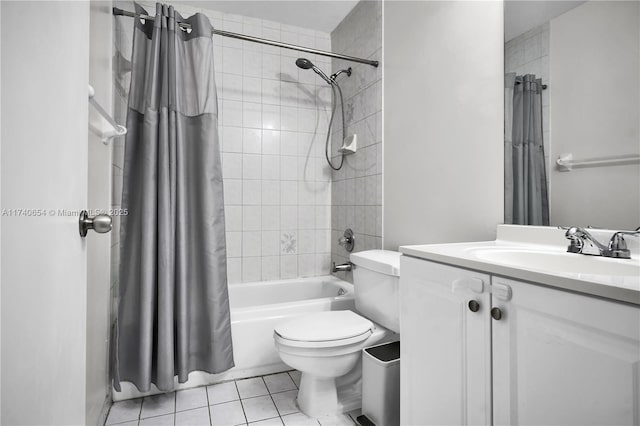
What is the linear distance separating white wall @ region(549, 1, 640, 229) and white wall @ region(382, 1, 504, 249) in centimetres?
27

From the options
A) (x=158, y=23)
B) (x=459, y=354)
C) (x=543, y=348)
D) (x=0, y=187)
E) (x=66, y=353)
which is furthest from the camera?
(x=158, y=23)

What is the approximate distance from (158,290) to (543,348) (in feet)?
4.84

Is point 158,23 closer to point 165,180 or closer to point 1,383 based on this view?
point 165,180

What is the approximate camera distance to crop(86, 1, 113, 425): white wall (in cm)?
116

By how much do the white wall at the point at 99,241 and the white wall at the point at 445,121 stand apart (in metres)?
1.41

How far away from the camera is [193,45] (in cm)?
169

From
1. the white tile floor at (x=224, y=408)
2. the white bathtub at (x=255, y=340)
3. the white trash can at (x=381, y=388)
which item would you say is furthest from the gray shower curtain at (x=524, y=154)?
the white tile floor at (x=224, y=408)

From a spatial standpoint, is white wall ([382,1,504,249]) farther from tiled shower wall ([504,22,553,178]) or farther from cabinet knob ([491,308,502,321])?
cabinet knob ([491,308,502,321])

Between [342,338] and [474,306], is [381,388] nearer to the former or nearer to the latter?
[342,338]

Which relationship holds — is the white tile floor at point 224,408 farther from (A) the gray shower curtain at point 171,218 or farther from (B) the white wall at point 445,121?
(B) the white wall at point 445,121

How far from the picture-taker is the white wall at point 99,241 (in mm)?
1163

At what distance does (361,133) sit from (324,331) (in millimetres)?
1311

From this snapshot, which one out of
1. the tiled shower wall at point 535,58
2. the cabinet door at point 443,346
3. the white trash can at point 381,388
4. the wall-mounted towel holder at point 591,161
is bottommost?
the white trash can at point 381,388

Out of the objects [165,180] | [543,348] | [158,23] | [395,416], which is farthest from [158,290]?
[543,348]
